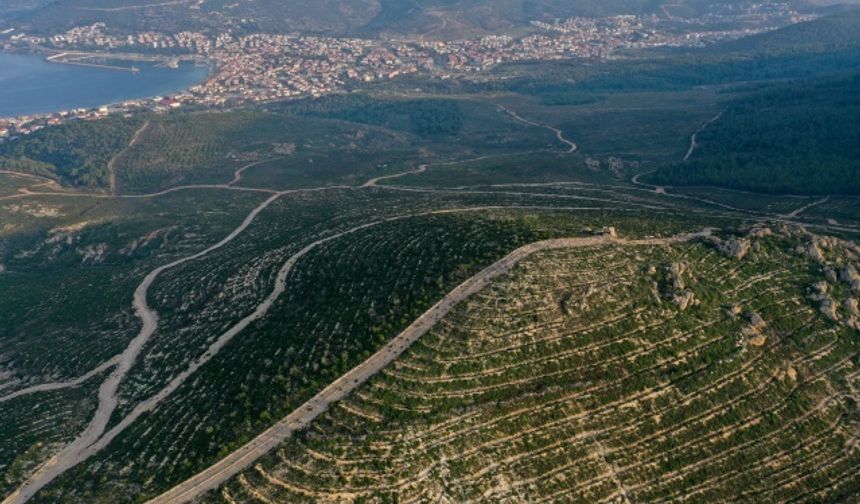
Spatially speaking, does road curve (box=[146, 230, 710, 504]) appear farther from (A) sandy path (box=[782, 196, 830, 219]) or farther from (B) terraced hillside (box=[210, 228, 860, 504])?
(A) sandy path (box=[782, 196, 830, 219])

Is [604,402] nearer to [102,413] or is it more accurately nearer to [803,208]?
[102,413]

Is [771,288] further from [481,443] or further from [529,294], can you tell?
[481,443]

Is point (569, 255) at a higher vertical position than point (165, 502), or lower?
higher

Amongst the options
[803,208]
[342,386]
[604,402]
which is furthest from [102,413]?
[803,208]

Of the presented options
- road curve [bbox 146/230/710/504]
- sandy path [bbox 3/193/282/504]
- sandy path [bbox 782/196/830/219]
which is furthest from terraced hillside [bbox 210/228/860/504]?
sandy path [bbox 782/196/830/219]

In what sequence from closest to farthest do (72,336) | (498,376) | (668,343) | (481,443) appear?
(481,443)
(498,376)
(668,343)
(72,336)

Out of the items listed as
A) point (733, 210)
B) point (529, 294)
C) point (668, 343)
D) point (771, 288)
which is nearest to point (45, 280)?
point (529, 294)
